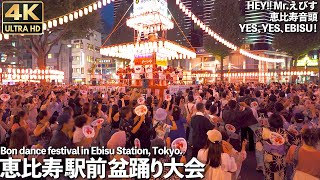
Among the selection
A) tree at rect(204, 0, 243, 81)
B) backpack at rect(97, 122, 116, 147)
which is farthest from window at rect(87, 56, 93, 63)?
backpack at rect(97, 122, 116, 147)

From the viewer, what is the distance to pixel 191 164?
460cm

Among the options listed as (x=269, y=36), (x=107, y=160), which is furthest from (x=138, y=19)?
(x=269, y=36)

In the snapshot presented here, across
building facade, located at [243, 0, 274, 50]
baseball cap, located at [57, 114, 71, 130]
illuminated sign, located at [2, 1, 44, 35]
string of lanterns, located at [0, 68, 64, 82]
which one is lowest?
baseball cap, located at [57, 114, 71, 130]

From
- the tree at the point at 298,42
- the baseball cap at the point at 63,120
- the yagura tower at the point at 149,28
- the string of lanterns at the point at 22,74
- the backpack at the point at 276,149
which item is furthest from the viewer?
the tree at the point at 298,42

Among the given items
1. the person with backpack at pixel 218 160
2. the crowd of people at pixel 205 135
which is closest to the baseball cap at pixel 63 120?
the crowd of people at pixel 205 135

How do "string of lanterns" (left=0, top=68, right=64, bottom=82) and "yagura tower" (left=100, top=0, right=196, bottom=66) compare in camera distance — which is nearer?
"yagura tower" (left=100, top=0, right=196, bottom=66)

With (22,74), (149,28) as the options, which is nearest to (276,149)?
(149,28)

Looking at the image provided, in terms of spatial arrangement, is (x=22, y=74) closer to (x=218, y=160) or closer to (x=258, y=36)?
(x=218, y=160)

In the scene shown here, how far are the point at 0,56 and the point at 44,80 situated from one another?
112ft

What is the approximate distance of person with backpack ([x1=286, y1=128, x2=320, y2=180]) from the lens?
14.1 feet

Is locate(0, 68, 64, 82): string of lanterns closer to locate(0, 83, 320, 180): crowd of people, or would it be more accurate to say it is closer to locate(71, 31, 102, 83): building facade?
locate(0, 83, 320, 180): crowd of people

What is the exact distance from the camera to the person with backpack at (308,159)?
4289 millimetres

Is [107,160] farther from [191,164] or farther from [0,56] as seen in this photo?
[0,56]

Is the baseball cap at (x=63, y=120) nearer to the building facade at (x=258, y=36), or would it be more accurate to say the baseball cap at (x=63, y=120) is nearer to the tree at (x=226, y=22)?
the tree at (x=226, y=22)
